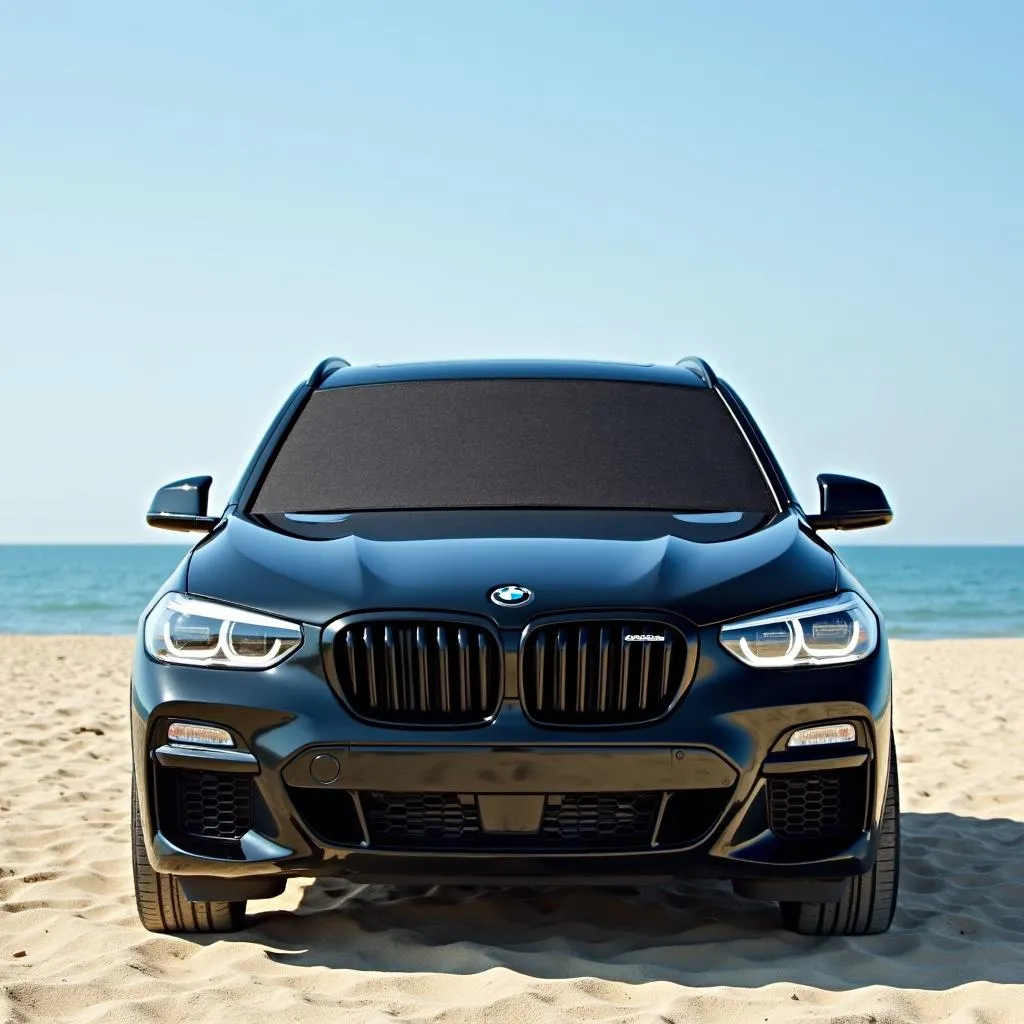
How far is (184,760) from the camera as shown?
347cm

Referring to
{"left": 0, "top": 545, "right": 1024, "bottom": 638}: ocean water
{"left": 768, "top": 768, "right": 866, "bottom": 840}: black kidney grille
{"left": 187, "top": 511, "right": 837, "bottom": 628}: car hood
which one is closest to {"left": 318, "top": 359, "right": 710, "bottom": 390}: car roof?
{"left": 187, "top": 511, "right": 837, "bottom": 628}: car hood

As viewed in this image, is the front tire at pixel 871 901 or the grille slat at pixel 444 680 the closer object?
the grille slat at pixel 444 680

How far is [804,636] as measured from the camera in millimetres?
3521

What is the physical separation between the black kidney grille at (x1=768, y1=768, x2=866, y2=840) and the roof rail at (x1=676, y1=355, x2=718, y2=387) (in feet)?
6.97

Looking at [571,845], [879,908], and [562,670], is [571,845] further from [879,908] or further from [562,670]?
[879,908]

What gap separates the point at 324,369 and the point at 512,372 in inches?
30.0

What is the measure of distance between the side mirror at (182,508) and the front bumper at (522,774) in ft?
3.46

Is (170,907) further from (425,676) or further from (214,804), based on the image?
(425,676)

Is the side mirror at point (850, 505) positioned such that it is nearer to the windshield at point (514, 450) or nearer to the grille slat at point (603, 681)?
the windshield at point (514, 450)

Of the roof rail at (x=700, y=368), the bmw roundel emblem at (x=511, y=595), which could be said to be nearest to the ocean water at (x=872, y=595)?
the roof rail at (x=700, y=368)

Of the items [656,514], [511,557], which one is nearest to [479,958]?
[511,557]

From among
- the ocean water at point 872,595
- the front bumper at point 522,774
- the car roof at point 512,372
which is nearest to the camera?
the front bumper at point 522,774

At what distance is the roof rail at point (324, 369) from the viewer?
208 inches

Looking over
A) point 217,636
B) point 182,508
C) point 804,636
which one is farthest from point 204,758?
point 804,636
